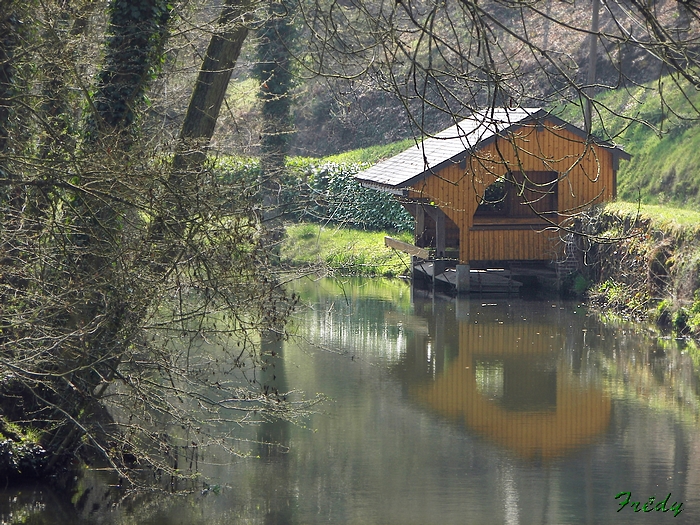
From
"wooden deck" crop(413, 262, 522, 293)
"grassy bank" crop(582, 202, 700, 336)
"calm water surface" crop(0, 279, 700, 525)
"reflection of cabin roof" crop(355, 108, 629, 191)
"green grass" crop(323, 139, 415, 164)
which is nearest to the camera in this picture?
"calm water surface" crop(0, 279, 700, 525)

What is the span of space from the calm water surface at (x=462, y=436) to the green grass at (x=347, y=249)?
6.31m

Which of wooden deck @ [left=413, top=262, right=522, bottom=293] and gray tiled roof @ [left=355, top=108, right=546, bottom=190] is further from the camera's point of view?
wooden deck @ [left=413, top=262, right=522, bottom=293]

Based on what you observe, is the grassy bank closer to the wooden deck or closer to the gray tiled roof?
→ the wooden deck

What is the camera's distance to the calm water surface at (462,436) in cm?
886

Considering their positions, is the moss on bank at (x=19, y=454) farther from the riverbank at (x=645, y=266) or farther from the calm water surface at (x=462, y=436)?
the riverbank at (x=645, y=266)

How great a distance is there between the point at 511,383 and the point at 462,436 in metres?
2.45

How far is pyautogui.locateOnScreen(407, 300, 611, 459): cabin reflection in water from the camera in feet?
37.9

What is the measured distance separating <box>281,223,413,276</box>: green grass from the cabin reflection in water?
18.7 ft

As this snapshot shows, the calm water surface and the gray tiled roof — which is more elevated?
the gray tiled roof

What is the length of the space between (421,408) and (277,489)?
362 cm

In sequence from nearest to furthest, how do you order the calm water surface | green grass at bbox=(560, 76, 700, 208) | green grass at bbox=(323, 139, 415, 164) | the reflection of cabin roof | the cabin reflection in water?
1. the calm water surface
2. the cabin reflection in water
3. the reflection of cabin roof
4. green grass at bbox=(560, 76, 700, 208)
5. green grass at bbox=(323, 139, 415, 164)

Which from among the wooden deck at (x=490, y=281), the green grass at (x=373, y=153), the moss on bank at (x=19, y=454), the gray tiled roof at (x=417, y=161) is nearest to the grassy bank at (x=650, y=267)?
the wooden deck at (x=490, y=281)

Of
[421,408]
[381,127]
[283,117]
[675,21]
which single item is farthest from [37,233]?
[381,127]

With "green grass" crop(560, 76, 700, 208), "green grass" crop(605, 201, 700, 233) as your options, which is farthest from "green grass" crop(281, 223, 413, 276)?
"green grass" crop(560, 76, 700, 208)
